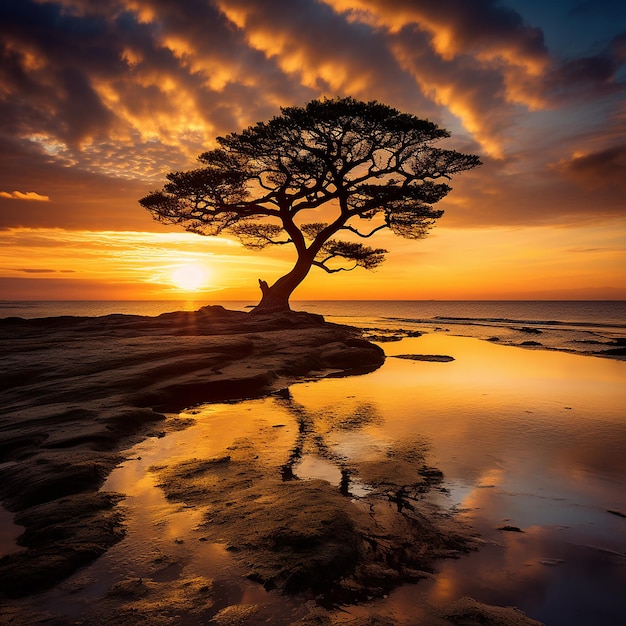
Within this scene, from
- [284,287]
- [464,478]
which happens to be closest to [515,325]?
[284,287]

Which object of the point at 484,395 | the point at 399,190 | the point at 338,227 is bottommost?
the point at 484,395

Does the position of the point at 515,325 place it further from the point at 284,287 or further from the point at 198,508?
the point at 198,508

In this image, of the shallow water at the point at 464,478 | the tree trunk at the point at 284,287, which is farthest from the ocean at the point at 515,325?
the shallow water at the point at 464,478

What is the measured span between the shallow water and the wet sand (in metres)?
0.05

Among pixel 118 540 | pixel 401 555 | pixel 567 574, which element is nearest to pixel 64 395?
pixel 118 540

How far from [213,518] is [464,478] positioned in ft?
10.3

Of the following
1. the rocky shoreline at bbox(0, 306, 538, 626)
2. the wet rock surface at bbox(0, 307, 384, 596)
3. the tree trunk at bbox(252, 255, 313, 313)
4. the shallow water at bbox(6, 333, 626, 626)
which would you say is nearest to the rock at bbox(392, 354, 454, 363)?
the wet rock surface at bbox(0, 307, 384, 596)

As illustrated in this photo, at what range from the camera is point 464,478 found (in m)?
5.36

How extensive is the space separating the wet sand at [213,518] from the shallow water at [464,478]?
53 mm

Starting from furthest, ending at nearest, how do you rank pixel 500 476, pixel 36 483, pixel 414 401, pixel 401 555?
1. pixel 414 401
2. pixel 500 476
3. pixel 36 483
4. pixel 401 555

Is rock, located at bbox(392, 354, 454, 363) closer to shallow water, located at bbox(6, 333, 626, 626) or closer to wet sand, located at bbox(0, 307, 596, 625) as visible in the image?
shallow water, located at bbox(6, 333, 626, 626)

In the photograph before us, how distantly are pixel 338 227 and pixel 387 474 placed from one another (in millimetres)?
24273

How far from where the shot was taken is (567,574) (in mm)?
3395

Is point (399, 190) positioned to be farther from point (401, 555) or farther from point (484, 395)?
point (401, 555)
